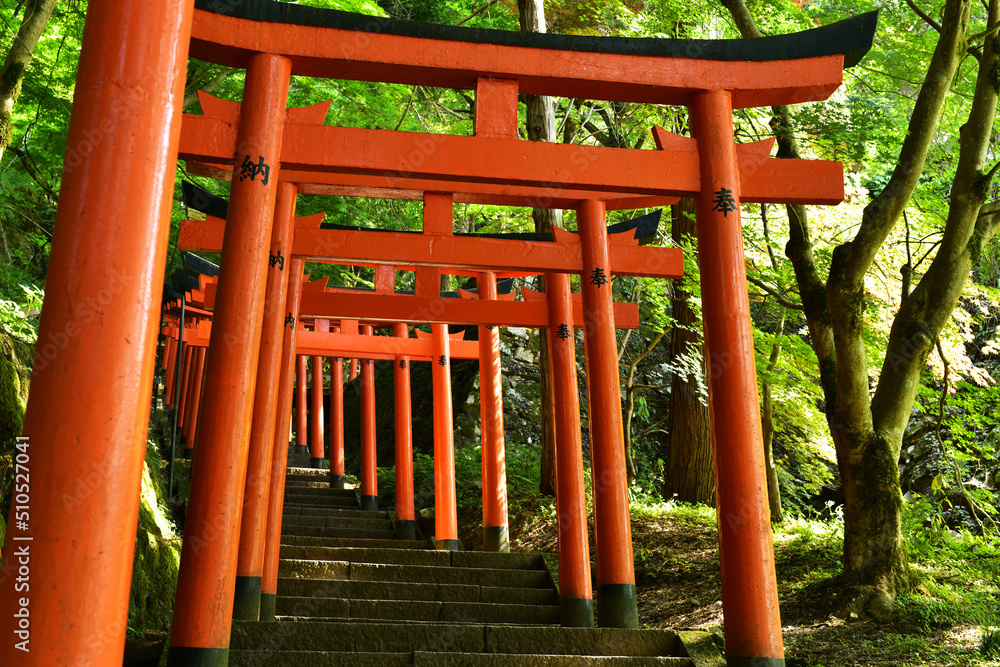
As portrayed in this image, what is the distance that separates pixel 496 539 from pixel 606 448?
374 centimetres

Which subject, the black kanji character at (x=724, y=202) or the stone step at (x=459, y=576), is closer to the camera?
the black kanji character at (x=724, y=202)

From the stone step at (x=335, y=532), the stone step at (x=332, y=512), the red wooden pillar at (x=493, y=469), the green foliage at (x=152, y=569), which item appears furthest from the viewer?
the stone step at (x=332, y=512)

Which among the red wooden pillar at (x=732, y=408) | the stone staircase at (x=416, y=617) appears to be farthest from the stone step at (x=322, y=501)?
the red wooden pillar at (x=732, y=408)

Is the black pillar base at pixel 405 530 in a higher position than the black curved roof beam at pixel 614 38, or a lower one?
lower

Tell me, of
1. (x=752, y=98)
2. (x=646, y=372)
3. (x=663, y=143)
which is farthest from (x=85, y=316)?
(x=646, y=372)

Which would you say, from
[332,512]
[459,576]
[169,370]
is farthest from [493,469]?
[169,370]

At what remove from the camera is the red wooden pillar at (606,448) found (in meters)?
6.47

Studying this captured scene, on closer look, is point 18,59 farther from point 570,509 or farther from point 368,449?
point 368,449

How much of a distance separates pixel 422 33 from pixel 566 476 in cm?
422

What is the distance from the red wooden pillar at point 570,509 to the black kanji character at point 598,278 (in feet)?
3.57

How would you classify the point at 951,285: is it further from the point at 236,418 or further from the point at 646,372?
the point at 646,372

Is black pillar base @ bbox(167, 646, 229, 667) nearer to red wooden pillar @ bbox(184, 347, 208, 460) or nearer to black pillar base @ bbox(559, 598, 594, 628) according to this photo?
black pillar base @ bbox(559, 598, 594, 628)

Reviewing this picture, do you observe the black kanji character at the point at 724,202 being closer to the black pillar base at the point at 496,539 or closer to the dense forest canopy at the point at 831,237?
the dense forest canopy at the point at 831,237

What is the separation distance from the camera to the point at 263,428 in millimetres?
6219
